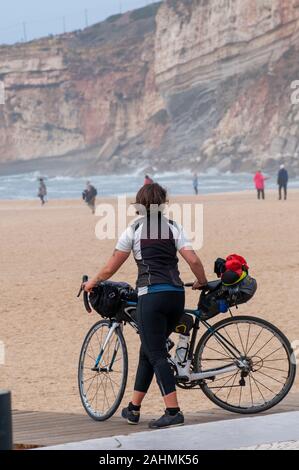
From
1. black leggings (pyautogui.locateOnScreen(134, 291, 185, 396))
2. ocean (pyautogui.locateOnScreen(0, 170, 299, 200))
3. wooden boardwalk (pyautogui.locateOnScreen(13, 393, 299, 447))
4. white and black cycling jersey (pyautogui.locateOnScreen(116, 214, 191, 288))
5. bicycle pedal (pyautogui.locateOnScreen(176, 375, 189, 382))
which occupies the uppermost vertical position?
ocean (pyautogui.locateOnScreen(0, 170, 299, 200))

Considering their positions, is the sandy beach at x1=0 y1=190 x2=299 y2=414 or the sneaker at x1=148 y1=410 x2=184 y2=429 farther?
the sandy beach at x1=0 y1=190 x2=299 y2=414

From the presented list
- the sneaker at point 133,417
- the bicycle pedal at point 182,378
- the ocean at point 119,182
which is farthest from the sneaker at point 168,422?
the ocean at point 119,182

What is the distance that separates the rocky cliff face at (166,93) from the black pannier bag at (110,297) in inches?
3604

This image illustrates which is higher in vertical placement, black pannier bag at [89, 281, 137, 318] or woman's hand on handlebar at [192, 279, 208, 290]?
woman's hand on handlebar at [192, 279, 208, 290]

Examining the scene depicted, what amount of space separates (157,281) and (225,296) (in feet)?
1.69

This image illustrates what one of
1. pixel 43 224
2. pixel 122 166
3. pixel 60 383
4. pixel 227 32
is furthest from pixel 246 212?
pixel 122 166

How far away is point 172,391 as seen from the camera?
20.2 feet

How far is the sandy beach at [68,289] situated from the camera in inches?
360

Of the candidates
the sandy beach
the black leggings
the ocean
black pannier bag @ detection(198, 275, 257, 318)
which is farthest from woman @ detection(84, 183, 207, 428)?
the ocean

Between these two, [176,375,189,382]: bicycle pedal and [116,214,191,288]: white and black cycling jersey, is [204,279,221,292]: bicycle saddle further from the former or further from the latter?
[176,375,189,382]: bicycle pedal

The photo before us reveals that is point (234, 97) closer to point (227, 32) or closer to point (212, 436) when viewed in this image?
point (227, 32)

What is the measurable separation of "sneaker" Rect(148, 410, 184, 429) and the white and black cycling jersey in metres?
0.77

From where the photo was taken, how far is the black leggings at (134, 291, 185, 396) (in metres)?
6.17

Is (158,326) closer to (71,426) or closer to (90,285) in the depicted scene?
Answer: (90,285)
